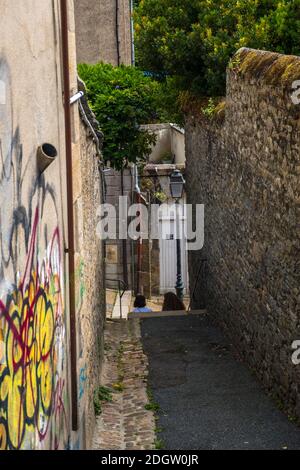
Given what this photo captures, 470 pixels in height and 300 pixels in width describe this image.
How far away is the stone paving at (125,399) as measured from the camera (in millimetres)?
8477

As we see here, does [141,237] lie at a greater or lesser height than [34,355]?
lesser

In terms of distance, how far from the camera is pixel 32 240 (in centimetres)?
453

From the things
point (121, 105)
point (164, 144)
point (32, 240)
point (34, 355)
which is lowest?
point (34, 355)

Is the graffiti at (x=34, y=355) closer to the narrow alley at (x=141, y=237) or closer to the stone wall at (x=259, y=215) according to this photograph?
the narrow alley at (x=141, y=237)

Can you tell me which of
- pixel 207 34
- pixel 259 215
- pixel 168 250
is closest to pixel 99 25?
pixel 168 250

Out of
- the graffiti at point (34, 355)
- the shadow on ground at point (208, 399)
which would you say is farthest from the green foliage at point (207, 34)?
the graffiti at point (34, 355)

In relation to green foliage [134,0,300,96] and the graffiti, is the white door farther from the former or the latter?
the graffiti

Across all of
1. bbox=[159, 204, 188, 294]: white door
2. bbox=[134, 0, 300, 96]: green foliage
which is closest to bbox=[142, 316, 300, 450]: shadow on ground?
bbox=[134, 0, 300, 96]: green foliage

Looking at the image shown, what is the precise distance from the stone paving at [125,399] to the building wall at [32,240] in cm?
243

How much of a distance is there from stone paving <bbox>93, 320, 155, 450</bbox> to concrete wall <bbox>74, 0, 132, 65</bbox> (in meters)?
11.7

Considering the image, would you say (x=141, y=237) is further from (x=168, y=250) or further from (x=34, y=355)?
(x=34, y=355)

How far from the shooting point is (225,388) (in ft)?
33.3

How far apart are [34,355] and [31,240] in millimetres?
585
